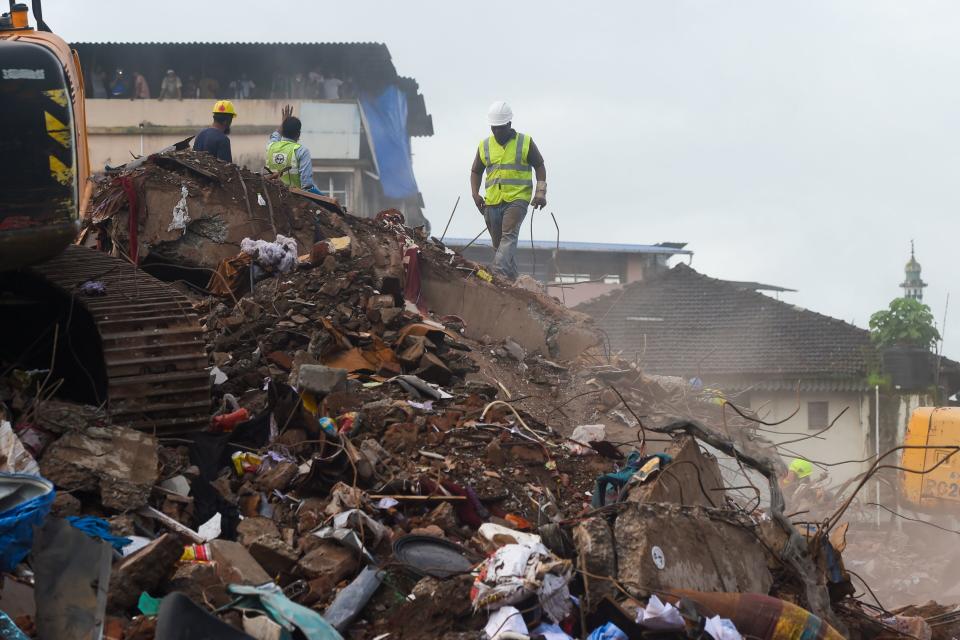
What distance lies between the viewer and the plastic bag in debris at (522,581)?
4738 millimetres

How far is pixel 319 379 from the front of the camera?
691 cm

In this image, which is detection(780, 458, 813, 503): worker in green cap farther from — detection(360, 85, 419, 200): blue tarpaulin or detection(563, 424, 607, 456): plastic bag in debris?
detection(360, 85, 419, 200): blue tarpaulin

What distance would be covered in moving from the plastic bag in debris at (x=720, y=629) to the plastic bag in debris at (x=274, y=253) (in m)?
5.37

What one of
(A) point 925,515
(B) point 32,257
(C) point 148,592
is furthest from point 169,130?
(C) point 148,592

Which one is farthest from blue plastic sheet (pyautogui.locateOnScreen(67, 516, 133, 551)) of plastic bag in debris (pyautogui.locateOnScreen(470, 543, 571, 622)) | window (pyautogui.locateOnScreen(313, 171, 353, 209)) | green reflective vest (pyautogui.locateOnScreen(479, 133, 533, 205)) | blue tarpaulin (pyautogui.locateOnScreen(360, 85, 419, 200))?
blue tarpaulin (pyautogui.locateOnScreen(360, 85, 419, 200))

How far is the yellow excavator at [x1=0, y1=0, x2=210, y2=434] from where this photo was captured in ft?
17.9

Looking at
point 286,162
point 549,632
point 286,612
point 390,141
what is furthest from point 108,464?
point 390,141

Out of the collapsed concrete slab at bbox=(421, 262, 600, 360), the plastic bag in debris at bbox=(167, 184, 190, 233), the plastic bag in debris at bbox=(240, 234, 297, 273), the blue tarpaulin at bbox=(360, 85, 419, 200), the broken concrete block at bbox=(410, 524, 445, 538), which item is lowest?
the broken concrete block at bbox=(410, 524, 445, 538)

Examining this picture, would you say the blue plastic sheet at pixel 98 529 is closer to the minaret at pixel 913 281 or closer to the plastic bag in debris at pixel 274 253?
the plastic bag in debris at pixel 274 253

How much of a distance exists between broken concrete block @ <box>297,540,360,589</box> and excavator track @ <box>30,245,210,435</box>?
148 centimetres

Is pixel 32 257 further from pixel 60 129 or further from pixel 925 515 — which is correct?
pixel 925 515

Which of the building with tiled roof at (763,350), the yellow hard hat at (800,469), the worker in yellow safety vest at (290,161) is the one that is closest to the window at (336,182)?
the building with tiled roof at (763,350)

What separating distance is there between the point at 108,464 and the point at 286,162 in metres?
6.03

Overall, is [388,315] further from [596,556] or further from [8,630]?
[8,630]
